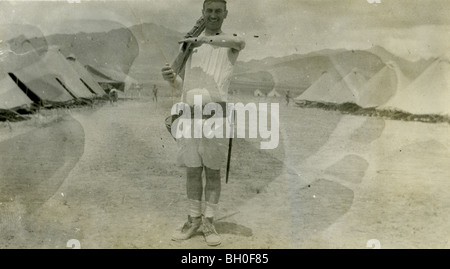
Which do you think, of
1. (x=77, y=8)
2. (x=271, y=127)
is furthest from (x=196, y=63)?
(x=77, y=8)

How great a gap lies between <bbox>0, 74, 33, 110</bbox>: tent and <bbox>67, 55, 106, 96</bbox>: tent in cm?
43

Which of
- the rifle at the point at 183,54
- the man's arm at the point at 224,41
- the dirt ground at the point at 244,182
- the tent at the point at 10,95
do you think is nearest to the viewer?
the man's arm at the point at 224,41

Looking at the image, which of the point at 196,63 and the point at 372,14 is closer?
the point at 196,63

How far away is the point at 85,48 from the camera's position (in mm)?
3873

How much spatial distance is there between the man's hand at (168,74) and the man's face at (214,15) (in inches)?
14.8

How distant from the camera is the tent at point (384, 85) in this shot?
3.85m

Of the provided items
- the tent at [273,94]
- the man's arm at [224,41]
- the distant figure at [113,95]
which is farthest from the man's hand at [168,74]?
the tent at [273,94]

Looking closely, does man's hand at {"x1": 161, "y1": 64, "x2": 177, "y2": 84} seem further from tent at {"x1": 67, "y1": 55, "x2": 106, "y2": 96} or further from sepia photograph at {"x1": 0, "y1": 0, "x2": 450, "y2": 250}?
tent at {"x1": 67, "y1": 55, "x2": 106, "y2": 96}

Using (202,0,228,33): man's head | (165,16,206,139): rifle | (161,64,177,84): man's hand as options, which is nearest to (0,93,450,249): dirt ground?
(165,16,206,139): rifle

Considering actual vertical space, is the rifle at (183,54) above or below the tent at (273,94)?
above

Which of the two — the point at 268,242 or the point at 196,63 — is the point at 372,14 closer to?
the point at 196,63

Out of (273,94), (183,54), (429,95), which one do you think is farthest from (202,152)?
(429,95)

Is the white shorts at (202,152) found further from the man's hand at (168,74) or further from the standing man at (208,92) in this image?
the man's hand at (168,74)
